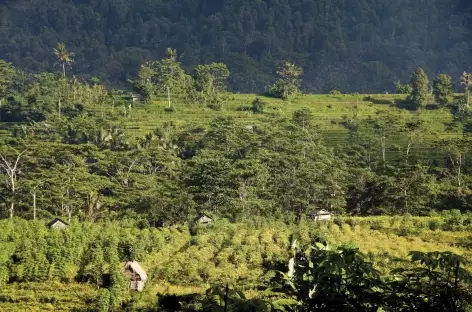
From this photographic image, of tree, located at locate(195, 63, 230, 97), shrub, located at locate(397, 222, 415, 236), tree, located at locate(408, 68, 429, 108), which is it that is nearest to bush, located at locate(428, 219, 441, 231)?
shrub, located at locate(397, 222, 415, 236)

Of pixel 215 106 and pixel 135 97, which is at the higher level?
pixel 135 97

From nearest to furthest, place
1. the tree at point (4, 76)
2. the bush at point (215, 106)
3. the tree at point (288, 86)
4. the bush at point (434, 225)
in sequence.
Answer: the bush at point (434, 225), the bush at point (215, 106), the tree at point (4, 76), the tree at point (288, 86)

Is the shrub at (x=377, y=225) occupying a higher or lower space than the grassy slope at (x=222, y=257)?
higher

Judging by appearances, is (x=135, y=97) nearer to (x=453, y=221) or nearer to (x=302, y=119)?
(x=302, y=119)

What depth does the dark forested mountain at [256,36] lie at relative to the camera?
137 m

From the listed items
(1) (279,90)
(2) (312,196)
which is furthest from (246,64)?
(2) (312,196)

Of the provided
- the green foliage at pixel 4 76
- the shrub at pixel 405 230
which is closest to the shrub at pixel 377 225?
the shrub at pixel 405 230

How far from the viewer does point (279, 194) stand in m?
31.4

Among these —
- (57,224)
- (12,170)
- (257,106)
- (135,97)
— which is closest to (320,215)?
(57,224)

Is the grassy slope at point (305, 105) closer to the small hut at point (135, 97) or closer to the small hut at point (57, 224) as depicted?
the small hut at point (135, 97)

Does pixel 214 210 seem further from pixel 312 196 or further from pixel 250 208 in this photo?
pixel 312 196

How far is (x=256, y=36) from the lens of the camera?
509 ft

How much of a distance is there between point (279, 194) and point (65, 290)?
15.3 m

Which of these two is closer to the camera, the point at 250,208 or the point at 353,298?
the point at 353,298
